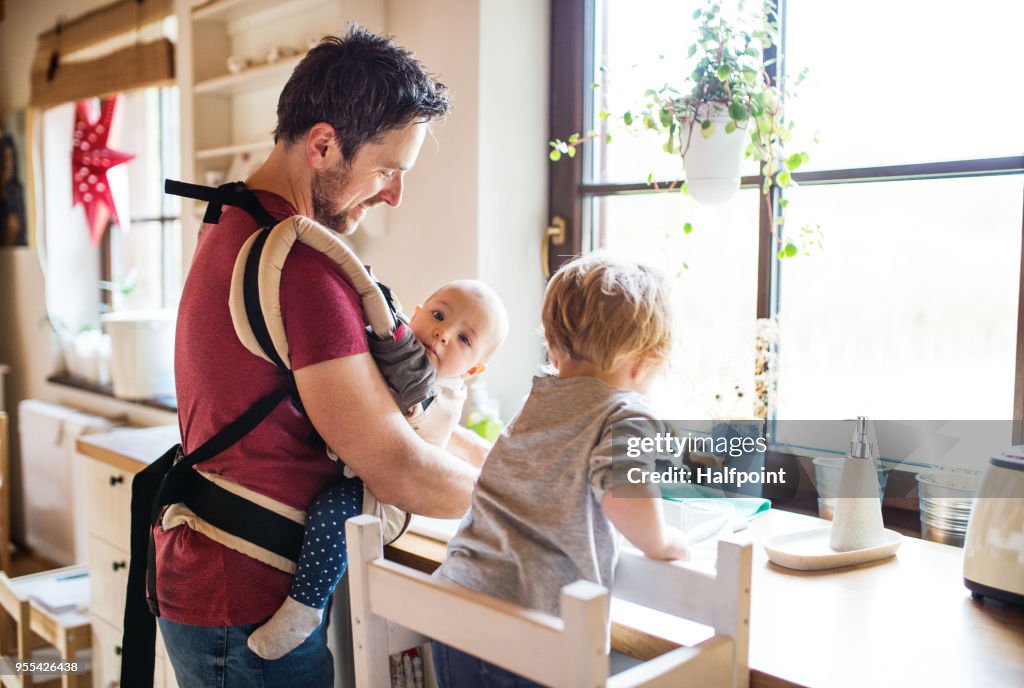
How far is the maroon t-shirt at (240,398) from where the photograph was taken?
3.81ft

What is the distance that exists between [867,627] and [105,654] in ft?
6.26

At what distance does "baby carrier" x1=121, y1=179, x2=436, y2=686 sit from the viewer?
45.8 inches

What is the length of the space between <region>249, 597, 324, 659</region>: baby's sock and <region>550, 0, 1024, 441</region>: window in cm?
75

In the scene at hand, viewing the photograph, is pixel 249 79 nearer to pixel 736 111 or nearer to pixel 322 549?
pixel 736 111

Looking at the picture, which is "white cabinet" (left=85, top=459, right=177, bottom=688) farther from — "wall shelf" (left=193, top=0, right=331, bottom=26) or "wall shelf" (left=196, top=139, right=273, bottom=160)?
"wall shelf" (left=193, top=0, right=331, bottom=26)

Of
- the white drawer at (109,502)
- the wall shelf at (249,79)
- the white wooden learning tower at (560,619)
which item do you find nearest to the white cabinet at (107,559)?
the white drawer at (109,502)

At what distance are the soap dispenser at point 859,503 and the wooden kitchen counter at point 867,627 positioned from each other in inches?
1.7

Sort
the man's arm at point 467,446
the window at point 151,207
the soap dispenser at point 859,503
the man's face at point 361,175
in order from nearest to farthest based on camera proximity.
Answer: the man's face at point 361,175 → the soap dispenser at point 859,503 → the man's arm at point 467,446 → the window at point 151,207

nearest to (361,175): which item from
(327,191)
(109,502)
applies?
(327,191)

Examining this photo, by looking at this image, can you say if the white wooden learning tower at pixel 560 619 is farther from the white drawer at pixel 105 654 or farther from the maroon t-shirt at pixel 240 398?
the white drawer at pixel 105 654

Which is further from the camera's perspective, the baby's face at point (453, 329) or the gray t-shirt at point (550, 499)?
the baby's face at point (453, 329)

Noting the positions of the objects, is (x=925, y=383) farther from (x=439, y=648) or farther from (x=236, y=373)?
(x=236, y=373)

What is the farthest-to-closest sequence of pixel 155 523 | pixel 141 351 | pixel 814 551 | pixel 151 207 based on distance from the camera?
pixel 151 207 → pixel 141 351 → pixel 814 551 → pixel 155 523

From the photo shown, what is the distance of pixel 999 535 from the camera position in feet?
4.04
